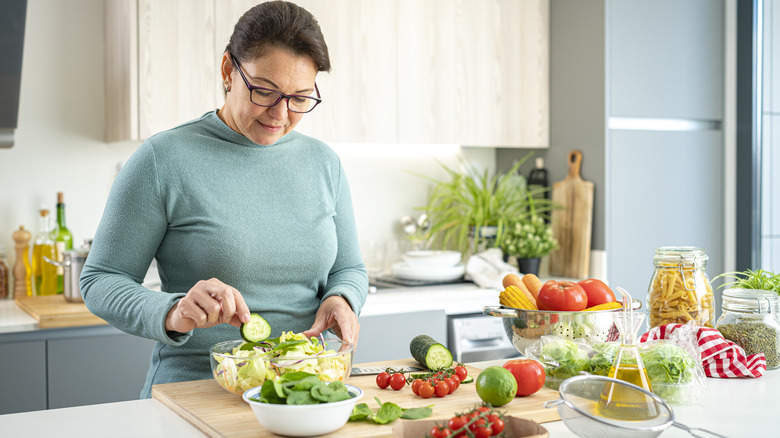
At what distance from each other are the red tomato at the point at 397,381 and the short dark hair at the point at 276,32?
26.9 inches

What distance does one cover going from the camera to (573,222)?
3.34 metres

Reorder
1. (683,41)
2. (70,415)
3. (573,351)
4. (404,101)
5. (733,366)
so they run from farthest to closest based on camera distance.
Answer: (683,41) < (404,101) < (733,366) < (573,351) < (70,415)

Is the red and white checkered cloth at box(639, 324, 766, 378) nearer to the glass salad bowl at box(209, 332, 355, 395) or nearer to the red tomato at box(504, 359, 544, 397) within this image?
the red tomato at box(504, 359, 544, 397)

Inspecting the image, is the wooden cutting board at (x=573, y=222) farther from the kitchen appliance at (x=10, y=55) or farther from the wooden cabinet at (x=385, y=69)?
the kitchen appliance at (x=10, y=55)

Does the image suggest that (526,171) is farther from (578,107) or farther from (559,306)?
(559,306)

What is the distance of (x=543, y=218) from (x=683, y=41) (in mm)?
1015

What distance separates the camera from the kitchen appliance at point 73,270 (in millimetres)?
2527

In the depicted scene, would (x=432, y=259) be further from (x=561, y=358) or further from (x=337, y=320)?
(x=561, y=358)

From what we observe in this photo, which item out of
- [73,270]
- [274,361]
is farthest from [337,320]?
[73,270]

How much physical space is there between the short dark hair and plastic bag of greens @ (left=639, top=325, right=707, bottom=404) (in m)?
0.88

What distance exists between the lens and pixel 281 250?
5.40 ft

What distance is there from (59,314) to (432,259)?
1.42 meters

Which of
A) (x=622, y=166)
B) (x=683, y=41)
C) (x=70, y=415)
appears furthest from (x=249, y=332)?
(x=683, y=41)

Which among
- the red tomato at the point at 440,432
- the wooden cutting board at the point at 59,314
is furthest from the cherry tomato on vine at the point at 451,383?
the wooden cutting board at the point at 59,314
